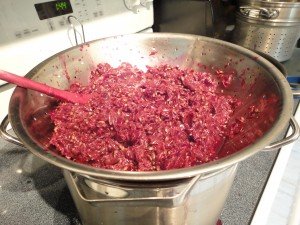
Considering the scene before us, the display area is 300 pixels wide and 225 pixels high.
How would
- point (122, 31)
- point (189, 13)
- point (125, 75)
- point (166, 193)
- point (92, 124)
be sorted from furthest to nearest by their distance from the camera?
1. point (189, 13)
2. point (122, 31)
3. point (125, 75)
4. point (92, 124)
5. point (166, 193)

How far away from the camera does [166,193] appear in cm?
52

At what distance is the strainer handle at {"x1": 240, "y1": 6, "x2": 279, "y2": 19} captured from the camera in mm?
1211

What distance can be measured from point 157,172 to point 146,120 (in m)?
0.34

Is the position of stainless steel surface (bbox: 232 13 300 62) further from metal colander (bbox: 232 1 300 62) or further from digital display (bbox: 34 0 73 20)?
digital display (bbox: 34 0 73 20)

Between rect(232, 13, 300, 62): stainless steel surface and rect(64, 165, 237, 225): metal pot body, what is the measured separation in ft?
3.13

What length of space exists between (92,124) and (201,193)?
0.38 meters

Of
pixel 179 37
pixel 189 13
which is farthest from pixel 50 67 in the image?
pixel 189 13

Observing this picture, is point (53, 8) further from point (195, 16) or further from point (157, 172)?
point (157, 172)

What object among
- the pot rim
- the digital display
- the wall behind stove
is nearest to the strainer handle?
the wall behind stove

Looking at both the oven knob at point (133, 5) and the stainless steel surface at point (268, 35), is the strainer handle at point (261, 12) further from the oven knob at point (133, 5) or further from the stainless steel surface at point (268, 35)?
the oven knob at point (133, 5)

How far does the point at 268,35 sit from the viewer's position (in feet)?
4.32

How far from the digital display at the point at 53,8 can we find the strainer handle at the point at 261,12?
2.68 ft

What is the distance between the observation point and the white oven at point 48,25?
3.16ft

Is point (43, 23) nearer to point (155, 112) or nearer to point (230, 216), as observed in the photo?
point (155, 112)
